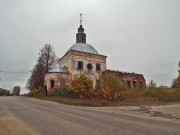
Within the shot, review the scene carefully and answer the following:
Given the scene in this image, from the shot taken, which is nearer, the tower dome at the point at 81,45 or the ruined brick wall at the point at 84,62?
the ruined brick wall at the point at 84,62

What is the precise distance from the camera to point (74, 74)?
4003 centimetres

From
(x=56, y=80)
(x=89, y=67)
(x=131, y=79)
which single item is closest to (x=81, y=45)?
(x=89, y=67)

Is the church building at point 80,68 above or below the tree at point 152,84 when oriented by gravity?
above

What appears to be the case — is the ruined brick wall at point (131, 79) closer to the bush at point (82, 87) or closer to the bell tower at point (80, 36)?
the bell tower at point (80, 36)

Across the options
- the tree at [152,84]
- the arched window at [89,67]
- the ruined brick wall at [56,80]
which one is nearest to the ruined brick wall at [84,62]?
the arched window at [89,67]

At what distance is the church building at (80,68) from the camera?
3906cm

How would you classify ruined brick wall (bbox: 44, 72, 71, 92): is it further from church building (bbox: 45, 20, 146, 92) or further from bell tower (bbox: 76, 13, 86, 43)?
bell tower (bbox: 76, 13, 86, 43)

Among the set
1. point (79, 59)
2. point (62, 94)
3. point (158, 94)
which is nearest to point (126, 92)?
Result: point (158, 94)

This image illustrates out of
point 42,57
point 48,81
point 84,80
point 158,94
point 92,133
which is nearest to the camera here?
point 92,133

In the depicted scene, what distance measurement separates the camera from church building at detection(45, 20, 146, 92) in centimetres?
3906

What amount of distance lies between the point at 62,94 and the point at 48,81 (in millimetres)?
5247

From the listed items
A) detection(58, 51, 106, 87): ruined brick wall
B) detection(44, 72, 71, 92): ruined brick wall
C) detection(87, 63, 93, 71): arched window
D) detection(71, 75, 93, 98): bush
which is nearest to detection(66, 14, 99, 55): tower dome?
detection(58, 51, 106, 87): ruined brick wall

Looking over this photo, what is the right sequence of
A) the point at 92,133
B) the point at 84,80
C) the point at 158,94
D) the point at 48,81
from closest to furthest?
the point at 92,133 < the point at 158,94 < the point at 84,80 < the point at 48,81

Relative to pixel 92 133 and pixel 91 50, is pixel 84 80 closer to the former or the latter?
pixel 91 50
